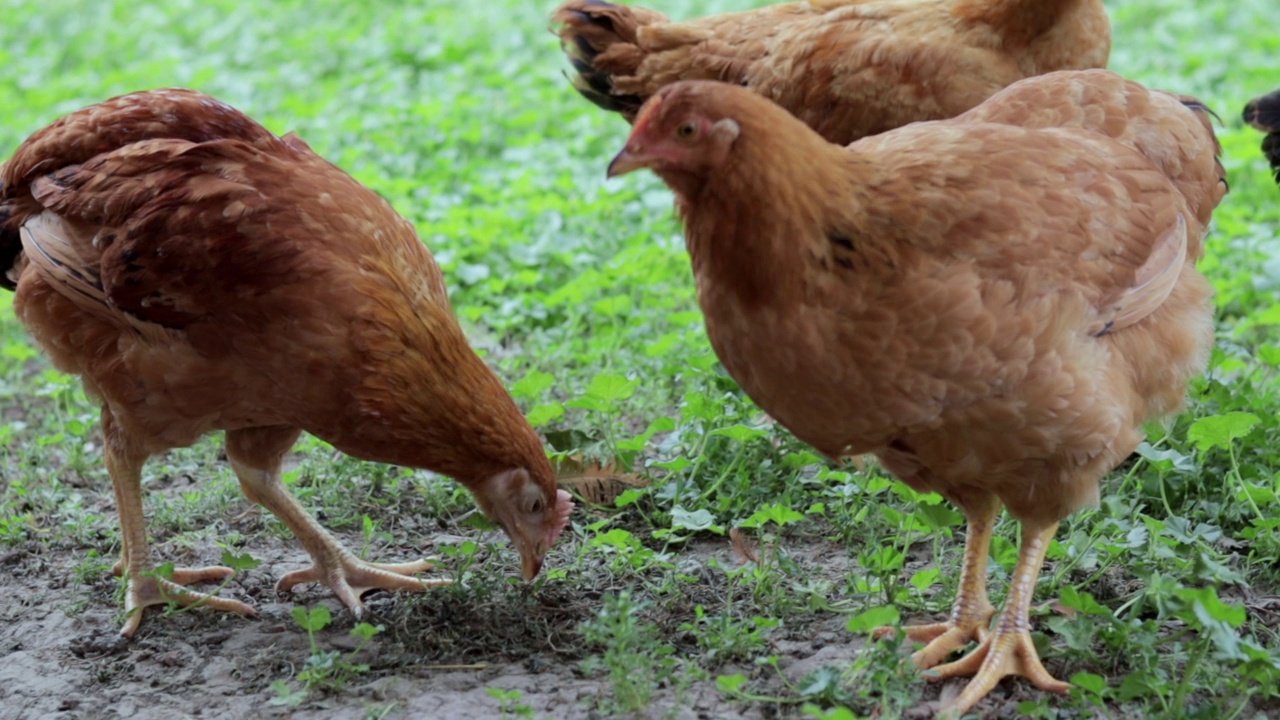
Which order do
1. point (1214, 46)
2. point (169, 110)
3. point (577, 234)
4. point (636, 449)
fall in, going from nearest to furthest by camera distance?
point (169, 110)
point (636, 449)
point (577, 234)
point (1214, 46)

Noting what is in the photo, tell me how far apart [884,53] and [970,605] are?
2295 millimetres

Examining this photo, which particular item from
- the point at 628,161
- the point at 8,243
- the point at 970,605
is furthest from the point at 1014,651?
the point at 8,243

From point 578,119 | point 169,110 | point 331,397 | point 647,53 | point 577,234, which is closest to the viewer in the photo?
point 331,397

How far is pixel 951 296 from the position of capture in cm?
290

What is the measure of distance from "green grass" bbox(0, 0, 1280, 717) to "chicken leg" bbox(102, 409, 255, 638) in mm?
90

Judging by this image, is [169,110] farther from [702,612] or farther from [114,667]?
[702,612]

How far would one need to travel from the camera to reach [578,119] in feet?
27.4

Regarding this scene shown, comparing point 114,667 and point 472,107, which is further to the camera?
point 472,107

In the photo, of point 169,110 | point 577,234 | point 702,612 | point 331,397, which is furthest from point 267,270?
point 577,234

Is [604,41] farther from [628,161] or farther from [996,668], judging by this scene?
[996,668]

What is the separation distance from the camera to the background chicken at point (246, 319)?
3539mm

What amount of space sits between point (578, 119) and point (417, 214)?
1.74 metres

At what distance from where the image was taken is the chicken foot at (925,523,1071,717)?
324cm

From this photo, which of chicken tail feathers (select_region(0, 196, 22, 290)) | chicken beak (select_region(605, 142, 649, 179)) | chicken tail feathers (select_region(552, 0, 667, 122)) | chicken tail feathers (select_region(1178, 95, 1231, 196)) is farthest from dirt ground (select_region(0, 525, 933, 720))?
chicken tail feathers (select_region(552, 0, 667, 122))
